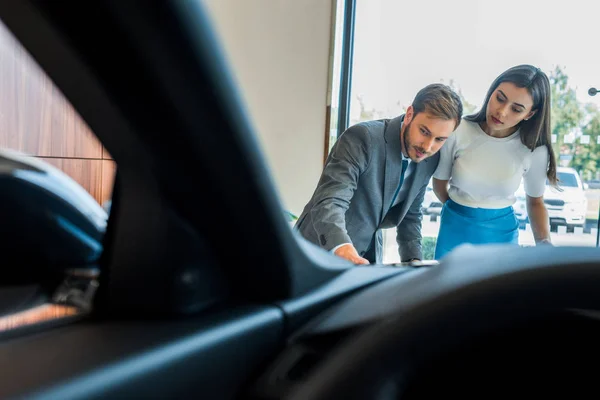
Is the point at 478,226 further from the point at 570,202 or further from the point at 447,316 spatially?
the point at 447,316

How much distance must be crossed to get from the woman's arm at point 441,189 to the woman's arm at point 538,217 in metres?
0.34

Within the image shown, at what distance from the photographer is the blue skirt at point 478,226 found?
2104 millimetres

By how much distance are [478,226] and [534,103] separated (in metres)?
0.50

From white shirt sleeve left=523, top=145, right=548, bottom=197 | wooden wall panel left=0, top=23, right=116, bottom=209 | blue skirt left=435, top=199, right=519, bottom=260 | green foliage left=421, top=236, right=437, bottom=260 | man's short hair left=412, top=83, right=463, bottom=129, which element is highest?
man's short hair left=412, top=83, right=463, bottom=129

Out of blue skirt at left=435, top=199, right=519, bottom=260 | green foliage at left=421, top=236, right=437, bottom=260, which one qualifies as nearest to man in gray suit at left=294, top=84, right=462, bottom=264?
blue skirt at left=435, top=199, right=519, bottom=260

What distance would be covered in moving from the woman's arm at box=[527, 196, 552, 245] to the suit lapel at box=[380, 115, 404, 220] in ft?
2.36

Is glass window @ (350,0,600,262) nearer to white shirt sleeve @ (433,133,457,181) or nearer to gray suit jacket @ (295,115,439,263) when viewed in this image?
white shirt sleeve @ (433,133,457,181)

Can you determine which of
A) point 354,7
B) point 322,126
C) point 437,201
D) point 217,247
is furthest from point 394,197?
point 354,7

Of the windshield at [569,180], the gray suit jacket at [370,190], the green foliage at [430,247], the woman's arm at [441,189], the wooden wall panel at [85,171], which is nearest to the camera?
the wooden wall panel at [85,171]

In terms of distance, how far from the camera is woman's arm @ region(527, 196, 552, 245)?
220cm

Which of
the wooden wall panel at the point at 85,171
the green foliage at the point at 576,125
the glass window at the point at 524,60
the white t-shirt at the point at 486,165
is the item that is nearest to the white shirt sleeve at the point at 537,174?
the white t-shirt at the point at 486,165

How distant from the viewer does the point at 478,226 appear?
2.11m

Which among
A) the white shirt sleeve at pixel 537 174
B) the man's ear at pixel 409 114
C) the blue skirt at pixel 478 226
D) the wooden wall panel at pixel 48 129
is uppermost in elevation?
the man's ear at pixel 409 114

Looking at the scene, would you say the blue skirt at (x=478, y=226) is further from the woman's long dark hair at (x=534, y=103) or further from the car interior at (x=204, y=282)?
the car interior at (x=204, y=282)
